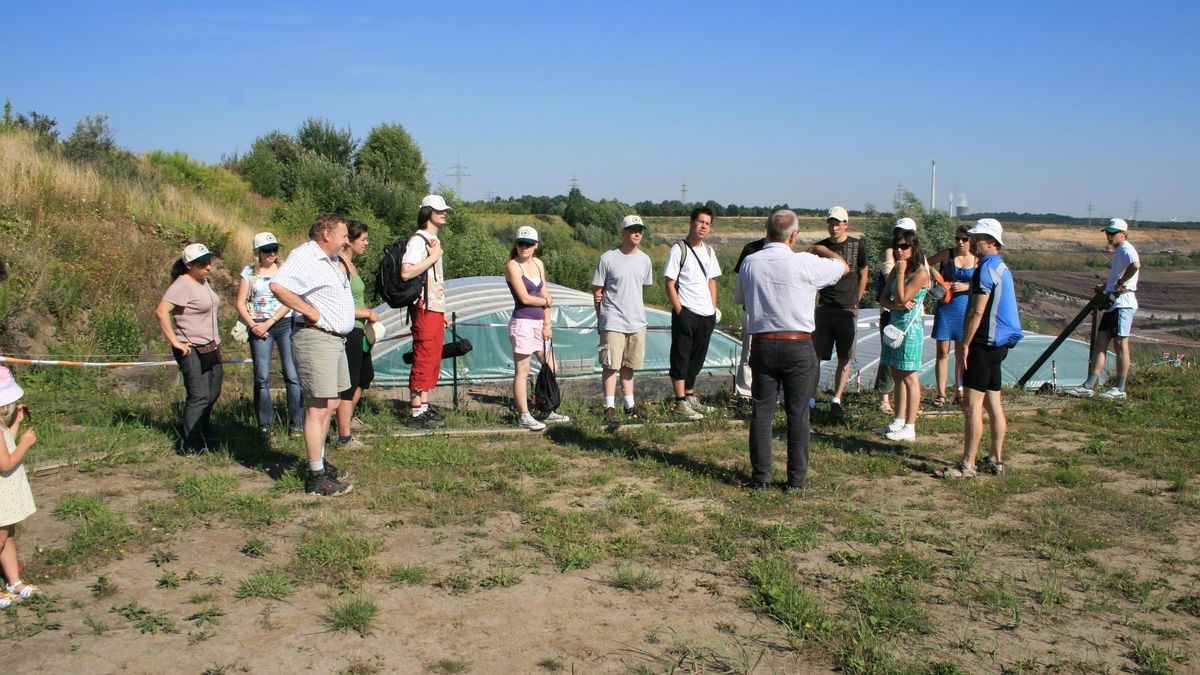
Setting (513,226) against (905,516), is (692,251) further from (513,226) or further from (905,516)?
(513,226)

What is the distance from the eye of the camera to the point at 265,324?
7.09 metres

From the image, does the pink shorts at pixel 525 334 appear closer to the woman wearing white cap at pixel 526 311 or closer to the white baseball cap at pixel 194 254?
the woman wearing white cap at pixel 526 311

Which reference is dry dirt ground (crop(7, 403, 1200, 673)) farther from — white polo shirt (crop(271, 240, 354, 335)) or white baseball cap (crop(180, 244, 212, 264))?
white baseball cap (crop(180, 244, 212, 264))

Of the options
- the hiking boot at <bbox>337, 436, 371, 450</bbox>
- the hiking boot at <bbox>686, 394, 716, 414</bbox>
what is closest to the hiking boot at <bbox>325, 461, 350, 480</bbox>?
the hiking boot at <bbox>337, 436, 371, 450</bbox>

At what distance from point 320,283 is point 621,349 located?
9.52 ft

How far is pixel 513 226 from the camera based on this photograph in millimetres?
47781

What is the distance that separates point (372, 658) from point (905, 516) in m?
3.30

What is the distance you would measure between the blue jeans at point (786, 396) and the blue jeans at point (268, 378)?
370 centimetres

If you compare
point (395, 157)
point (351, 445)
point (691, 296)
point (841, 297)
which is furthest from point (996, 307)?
point (395, 157)

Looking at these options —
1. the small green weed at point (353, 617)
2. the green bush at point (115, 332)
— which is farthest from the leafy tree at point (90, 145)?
the small green weed at point (353, 617)

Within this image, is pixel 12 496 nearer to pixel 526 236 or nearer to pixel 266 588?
pixel 266 588

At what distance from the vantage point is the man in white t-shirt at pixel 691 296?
7715mm

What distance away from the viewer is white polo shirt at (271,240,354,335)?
554cm

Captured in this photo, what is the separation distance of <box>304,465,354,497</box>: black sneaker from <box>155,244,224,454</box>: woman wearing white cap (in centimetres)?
146
